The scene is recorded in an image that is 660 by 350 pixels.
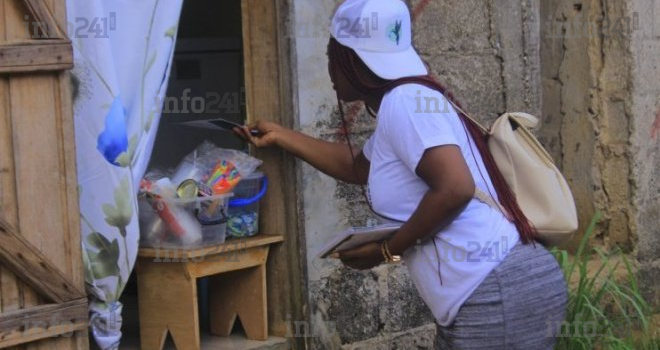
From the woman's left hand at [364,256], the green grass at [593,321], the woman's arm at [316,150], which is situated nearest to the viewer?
the woman's left hand at [364,256]

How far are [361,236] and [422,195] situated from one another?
0.24 m

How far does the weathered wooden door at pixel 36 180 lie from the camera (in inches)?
136

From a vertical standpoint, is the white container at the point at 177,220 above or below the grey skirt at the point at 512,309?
above

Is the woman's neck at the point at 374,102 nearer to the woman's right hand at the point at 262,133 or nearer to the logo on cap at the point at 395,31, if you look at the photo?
the logo on cap at the point at 395,31

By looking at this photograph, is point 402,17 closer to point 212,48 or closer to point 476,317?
point 476,317

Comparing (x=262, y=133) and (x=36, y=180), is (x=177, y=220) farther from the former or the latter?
(x=36, y=180)

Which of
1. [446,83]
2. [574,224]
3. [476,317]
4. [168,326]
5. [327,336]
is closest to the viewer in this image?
[476,317]

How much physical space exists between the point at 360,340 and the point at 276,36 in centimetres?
134

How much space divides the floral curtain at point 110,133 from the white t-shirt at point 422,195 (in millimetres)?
977

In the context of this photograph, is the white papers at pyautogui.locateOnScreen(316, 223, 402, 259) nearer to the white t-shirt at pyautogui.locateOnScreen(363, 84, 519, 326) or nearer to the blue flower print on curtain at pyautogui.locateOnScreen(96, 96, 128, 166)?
the white t-shirt at pyautogui.locateOnScreen(363, 84, 519, 326)

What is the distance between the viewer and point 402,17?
3391 millimetres

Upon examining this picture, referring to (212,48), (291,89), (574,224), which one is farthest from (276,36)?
(574,224)

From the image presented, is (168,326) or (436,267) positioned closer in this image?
(436,267)

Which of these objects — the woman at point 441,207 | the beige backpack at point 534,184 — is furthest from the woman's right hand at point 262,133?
the beige backpack at point 534,184
